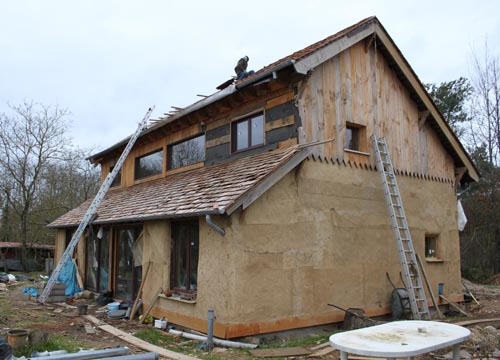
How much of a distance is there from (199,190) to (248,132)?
1.94m

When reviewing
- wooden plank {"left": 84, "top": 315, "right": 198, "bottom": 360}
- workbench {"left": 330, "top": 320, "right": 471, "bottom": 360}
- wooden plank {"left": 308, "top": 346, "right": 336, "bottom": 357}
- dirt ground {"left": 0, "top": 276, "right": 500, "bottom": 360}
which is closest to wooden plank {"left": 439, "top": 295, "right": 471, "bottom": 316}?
dirt ground {"left": 0, "top": 276, "right": 500, "bottom": 360}

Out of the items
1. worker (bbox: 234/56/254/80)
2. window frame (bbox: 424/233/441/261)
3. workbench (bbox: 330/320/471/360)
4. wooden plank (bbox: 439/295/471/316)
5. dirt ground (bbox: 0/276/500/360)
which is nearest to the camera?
workbench (bbox: 330/320/471/360)

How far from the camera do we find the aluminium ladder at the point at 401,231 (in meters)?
9.52

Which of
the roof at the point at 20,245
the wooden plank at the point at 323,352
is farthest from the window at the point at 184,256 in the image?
the roof at the point at 20,245

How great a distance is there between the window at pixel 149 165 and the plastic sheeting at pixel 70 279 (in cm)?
395

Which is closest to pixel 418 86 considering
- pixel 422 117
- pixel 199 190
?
pixel 422 117

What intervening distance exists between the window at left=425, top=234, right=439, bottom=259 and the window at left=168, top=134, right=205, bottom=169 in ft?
22.2

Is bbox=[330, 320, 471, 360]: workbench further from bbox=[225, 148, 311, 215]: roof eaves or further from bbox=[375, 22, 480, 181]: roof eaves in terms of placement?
bbox=[375, 22, 480, 181]: roof eaves

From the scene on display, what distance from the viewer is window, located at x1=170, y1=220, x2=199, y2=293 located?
31.1 feet

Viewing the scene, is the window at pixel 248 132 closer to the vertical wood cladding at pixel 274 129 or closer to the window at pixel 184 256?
the vertical wood cladding at pixel 274 129

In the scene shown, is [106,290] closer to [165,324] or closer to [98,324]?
[98,324]

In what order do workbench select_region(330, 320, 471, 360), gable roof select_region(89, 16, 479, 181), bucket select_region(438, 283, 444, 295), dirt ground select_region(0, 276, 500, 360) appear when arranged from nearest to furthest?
workbench select_region(330, 320, 471, 360), dirt ground select_region(0, 276, 500, 360), gable roof select_region(89, 16, 479, 181), bucket select_region(438, 283, 444, 295)

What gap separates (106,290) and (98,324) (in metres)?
3.78

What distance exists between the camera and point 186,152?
1297cm
